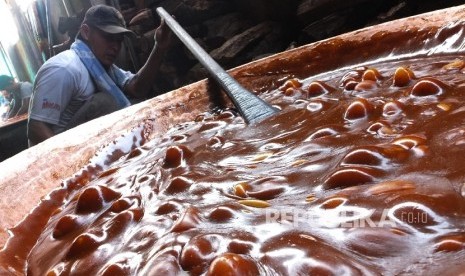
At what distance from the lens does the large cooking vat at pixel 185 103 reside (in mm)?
1354

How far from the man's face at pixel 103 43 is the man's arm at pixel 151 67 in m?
0.39

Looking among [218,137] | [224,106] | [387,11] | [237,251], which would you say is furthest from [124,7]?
[237,251]

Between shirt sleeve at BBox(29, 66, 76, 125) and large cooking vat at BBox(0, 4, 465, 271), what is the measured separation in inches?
75.4

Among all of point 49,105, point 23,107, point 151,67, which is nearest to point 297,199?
point 49,105

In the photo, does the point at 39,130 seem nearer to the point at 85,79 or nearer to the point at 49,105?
the point at 49,105

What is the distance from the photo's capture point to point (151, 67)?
432cm

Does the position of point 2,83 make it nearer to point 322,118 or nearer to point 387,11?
point 387,11

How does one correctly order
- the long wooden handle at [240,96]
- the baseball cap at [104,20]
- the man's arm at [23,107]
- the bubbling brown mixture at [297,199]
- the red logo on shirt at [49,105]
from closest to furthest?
the bubbling brown mixture at [297,199] < the long wooden handle at [240,96] < the red logo on shirt at [49,105] < the baseball cap at [104,20] < the man's arm at [23,107]

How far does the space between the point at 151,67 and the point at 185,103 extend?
2.54m

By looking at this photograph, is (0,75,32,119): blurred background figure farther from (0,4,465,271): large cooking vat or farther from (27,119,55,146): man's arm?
(0,4,465,271): large cooking vat

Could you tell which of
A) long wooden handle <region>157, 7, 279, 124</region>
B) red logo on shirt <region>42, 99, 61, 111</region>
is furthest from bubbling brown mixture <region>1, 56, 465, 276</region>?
red logo on shirt <region>42, 99, 61, 111</region>

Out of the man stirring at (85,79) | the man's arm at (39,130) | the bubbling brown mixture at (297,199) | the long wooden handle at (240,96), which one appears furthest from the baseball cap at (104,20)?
the bubbling brown mixture at (297,199)

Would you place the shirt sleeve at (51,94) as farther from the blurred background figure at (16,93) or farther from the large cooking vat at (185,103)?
the blurred background figure at (16,93)

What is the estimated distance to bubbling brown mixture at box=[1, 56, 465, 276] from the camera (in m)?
0.57
